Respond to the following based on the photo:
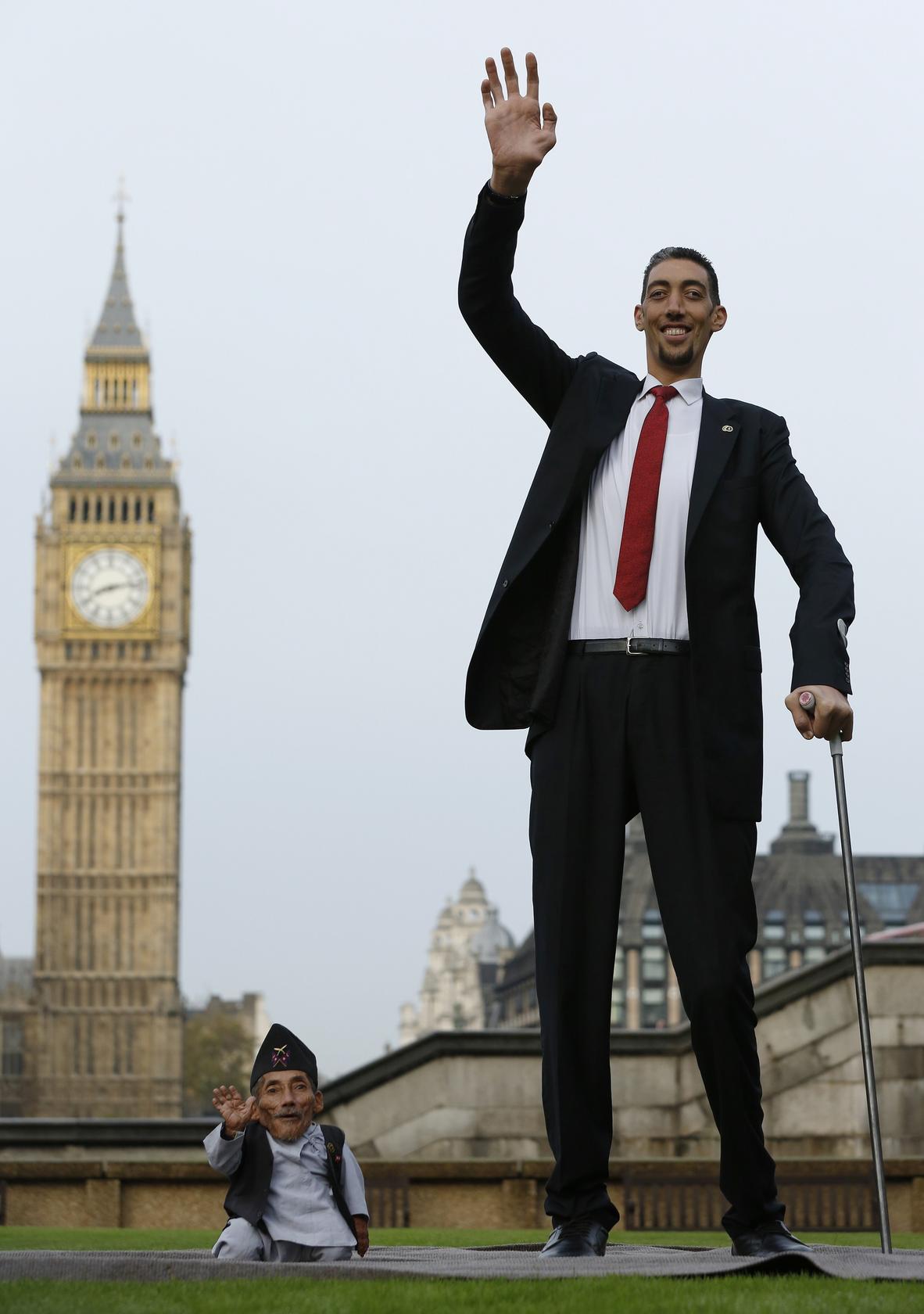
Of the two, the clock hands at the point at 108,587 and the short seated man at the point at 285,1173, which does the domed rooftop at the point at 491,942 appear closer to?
the clock hands at the point at 108,587

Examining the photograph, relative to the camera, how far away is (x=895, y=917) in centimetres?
10738

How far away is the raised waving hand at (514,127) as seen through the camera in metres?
4.74

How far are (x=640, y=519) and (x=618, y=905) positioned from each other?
2.66 feet

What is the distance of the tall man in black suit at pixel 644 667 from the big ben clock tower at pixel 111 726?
86.2 metres

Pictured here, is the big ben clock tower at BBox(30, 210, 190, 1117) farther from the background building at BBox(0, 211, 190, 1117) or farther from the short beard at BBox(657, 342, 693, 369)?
the short beard at BBox(657, 342, 693, 369)

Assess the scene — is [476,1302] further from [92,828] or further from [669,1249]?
[92,828]

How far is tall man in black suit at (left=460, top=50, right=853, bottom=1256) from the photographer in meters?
4.62

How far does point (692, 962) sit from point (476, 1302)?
1128 mm

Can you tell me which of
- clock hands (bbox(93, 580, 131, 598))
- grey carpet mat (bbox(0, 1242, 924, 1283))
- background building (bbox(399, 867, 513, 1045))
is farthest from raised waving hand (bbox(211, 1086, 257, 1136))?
background building (bbox(399, 867, 513, 1045))

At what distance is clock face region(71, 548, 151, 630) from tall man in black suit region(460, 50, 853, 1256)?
87.7 m

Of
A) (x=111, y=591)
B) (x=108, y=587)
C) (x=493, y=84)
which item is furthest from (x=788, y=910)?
(x=493, y=84)

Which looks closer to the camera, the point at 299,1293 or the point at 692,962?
the point at 299,1293

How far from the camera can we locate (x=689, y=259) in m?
4.96

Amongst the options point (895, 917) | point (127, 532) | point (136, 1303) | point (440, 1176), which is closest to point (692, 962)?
point (136, 1303)
